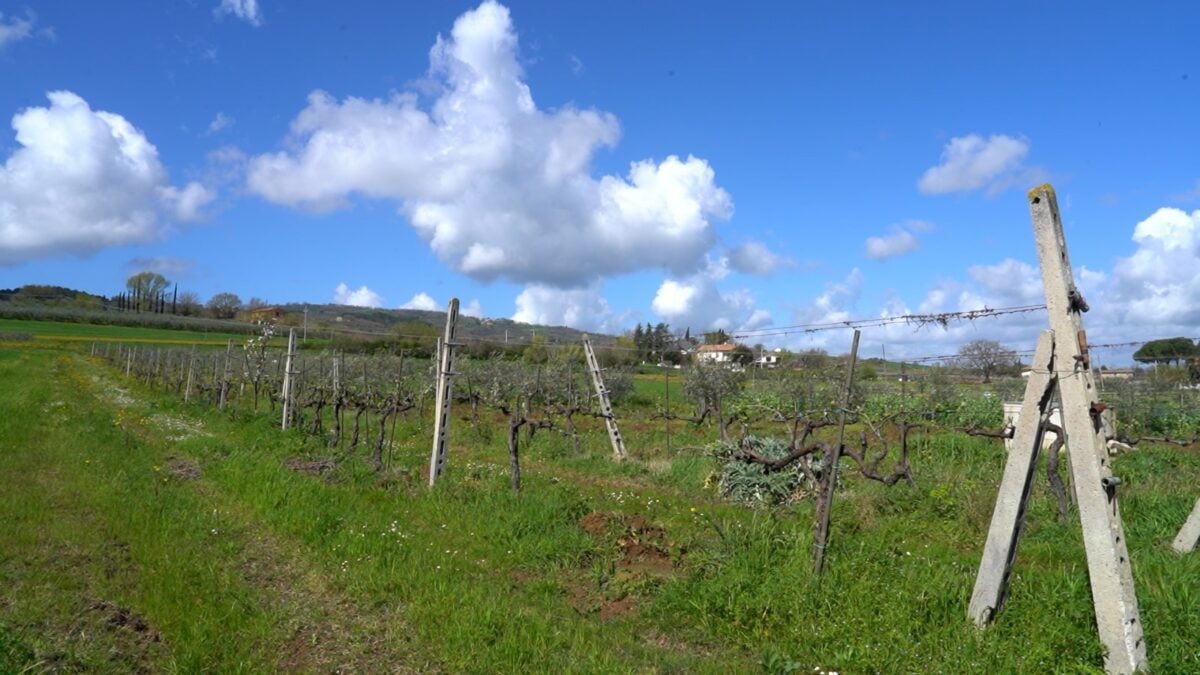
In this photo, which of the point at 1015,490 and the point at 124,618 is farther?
the point at 124,618

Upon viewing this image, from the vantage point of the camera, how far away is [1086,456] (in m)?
4.50

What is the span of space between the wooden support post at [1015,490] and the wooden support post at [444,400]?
712 centimetres

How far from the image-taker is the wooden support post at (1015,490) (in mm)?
4820

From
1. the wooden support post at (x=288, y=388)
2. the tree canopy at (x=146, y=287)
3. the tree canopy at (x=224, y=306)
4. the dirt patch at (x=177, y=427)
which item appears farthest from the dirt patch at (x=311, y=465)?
the tree canopy at (x=146, y=287)

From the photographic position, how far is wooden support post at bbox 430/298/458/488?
10812mm

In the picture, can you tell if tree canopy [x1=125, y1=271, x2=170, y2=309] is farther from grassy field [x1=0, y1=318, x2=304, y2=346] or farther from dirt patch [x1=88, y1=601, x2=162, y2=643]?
dirt patch [x1=88, y1=601, x2=162, y2=643]

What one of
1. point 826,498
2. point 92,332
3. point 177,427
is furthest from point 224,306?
point 826,498

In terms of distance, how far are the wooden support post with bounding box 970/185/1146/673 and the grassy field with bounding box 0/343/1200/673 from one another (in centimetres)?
25

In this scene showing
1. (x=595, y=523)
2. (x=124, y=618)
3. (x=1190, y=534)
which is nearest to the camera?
(x=124, y=618)

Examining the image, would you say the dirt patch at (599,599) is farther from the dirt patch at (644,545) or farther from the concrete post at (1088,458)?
the concrete post at (1088,458)

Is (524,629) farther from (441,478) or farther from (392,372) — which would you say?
(392,372)

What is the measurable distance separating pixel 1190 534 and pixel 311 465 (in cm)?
1021

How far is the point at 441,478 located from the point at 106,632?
535 cm

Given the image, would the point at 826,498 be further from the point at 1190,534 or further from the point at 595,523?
the point at 1190,534
